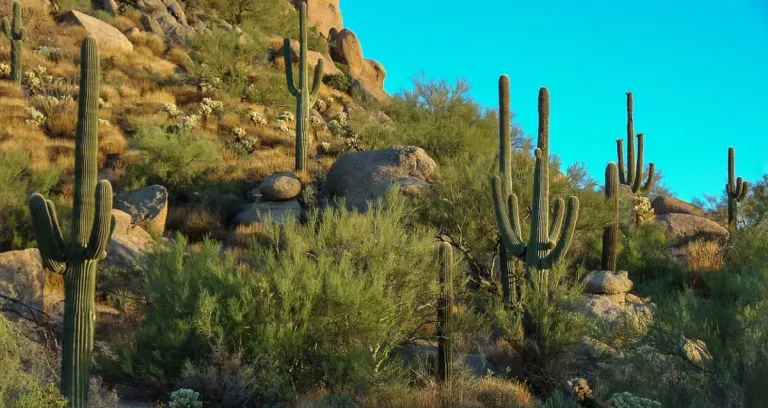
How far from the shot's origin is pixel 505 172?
536 inches

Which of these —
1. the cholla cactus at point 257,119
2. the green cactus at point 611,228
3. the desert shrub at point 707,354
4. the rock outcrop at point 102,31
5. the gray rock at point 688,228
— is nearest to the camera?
the desert shrub at point 707,354

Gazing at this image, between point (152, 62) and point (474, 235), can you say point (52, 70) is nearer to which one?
point (152, 62)

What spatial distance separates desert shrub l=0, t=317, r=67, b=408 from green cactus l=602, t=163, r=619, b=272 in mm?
11838

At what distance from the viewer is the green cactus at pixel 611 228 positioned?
54.9ft

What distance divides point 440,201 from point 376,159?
13.0 ft

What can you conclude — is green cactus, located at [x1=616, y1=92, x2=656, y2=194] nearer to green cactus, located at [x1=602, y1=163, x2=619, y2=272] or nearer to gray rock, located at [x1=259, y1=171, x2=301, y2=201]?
green cactus, located at [x1=602, y1=163, x2=619, y2=272]

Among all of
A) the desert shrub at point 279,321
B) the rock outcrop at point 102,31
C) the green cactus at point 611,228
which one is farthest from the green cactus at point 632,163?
the rock outcrop at point 102,31

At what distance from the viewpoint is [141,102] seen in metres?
25.7

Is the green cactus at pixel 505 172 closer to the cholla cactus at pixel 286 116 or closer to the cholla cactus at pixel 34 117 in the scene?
the cholla cactus at pixel 286 116

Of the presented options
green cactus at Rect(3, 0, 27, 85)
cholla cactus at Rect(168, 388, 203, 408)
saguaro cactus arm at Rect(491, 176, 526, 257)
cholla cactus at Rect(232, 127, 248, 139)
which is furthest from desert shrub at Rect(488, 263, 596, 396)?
green cactus at Rect(3, 0, 27, 85)

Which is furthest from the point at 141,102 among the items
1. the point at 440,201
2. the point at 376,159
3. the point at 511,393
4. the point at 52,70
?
the point at 511,393

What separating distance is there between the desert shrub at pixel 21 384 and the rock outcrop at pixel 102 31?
77.0 ft

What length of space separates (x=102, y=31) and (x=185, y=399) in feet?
84.9

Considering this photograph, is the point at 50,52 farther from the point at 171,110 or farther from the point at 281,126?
the point at 281,126
